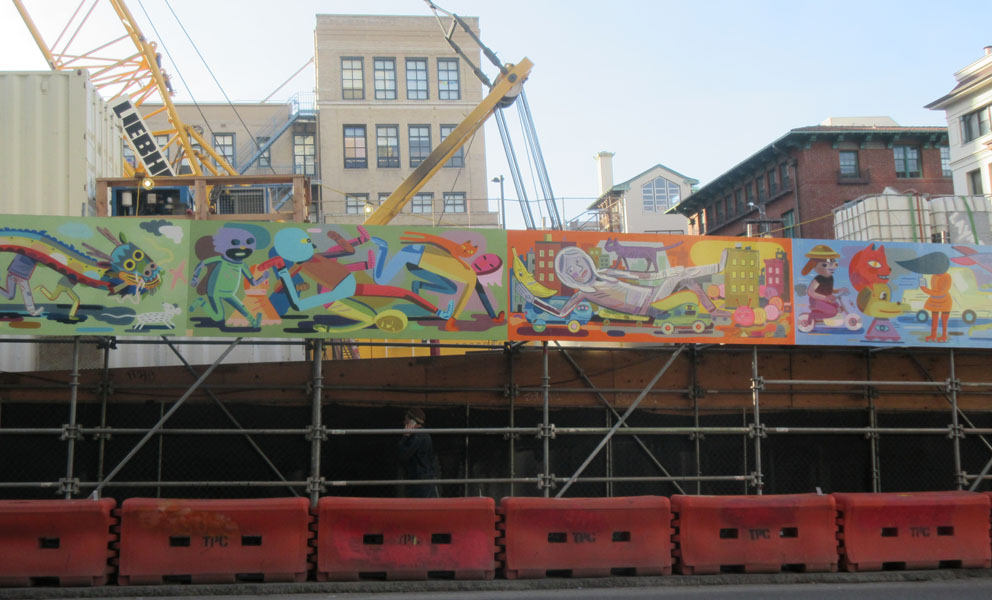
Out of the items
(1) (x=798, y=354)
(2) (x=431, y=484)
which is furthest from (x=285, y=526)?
(1) (x=798, y=354)

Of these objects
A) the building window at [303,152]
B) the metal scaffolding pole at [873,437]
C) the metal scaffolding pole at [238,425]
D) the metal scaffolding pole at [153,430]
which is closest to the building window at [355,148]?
the building window at [303,152]

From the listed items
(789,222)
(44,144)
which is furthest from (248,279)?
(789,222)

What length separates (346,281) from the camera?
35.0ft

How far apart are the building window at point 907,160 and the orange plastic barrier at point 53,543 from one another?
45.5 meters

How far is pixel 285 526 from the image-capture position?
977cm

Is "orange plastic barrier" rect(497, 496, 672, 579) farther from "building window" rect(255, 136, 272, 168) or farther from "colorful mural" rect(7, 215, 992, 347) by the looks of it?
"building window" rect(255, 136, 272, 168)

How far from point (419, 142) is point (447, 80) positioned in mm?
3378

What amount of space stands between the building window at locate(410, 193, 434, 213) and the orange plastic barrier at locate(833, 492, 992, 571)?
33.1 metres

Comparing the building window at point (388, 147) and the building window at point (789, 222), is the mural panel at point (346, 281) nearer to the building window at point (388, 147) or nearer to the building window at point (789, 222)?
the building window at point (388, 147)

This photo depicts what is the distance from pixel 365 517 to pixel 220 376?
3.15 m

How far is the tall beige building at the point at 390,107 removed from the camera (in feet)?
140

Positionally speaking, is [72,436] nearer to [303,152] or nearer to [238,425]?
[238,425]

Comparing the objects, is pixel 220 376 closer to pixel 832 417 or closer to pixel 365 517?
pixel 365 517

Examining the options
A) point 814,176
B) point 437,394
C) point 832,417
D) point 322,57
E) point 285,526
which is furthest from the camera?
point 814,176
